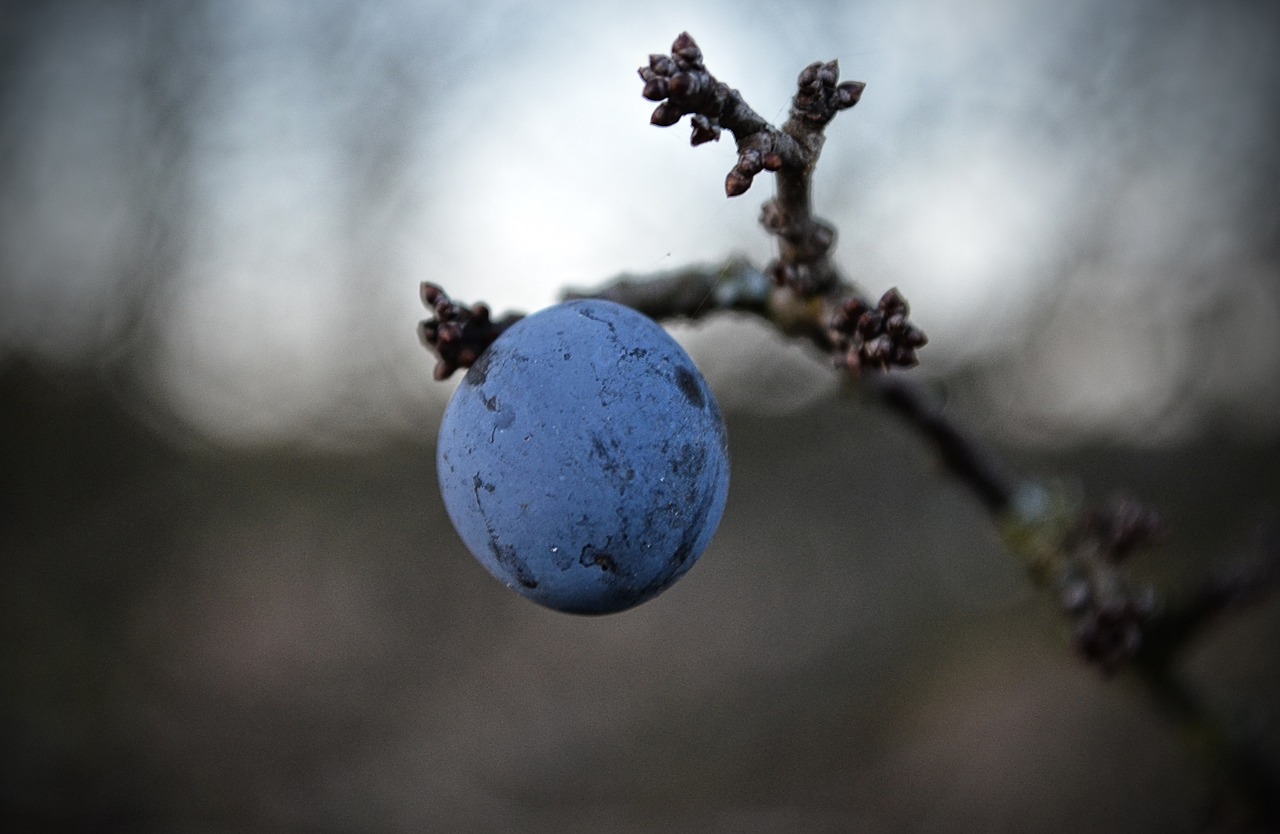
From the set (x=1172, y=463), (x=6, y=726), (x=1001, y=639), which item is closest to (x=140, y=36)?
(x=6, y=726)

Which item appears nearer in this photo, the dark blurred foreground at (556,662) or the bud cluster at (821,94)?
the bud cluster at (821,94)

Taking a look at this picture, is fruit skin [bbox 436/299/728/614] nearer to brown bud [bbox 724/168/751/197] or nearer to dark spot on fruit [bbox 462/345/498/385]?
dark spot on fruit [bbox 462/345/498/385]

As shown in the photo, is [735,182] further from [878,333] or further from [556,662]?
[556,662]

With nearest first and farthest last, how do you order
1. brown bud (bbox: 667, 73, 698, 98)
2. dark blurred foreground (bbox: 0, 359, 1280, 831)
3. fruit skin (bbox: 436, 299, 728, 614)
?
brown bud (bbox: 667, 73, 698, 98), fruit skin (bbox: 436, 299, 728, 614), dark blurred foreground (bbox: 0, 359, 1280, 831)

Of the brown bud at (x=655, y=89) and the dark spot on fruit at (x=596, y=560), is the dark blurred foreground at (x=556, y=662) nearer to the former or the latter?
the dark spot on fruit at (x=596, y=560)

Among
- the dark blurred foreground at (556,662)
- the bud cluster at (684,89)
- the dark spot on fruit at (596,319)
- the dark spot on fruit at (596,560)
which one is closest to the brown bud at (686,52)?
the bud cluster at (684,89)

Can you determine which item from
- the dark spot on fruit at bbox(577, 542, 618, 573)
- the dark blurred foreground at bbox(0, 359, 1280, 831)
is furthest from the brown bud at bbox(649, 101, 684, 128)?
the dark blurred foreground at bbox(0, 359, 1280, 831)

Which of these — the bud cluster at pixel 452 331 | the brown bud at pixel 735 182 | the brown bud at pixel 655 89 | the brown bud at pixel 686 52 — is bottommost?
the brown bud at pixel 735 182
